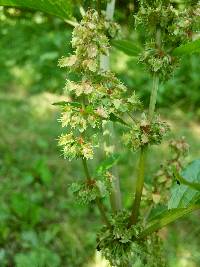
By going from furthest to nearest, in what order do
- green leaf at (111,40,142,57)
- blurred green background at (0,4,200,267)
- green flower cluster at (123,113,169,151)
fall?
blurred green background at (0,4,200,267) < green leaf at (111,40,142,57) < green flower cluster at (123,113,169,151)

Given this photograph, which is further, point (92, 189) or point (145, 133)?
point (92, 189)

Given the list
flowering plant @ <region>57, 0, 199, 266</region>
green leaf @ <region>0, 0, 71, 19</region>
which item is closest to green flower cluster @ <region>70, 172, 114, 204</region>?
flowering plant @ <region>57, 0, 199, 266</region>

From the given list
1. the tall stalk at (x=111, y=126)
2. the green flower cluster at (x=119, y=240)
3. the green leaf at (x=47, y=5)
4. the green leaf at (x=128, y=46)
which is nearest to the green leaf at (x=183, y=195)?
the green flower cluster at (x=119, y=240)

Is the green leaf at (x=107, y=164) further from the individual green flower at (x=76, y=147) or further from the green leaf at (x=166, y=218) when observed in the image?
the green leaf at (x=166, y=218)

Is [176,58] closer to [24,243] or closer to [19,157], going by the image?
[24,243]

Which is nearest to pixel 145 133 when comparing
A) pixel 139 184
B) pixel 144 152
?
pixel 144 152

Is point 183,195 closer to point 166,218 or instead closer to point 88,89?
point 166,218

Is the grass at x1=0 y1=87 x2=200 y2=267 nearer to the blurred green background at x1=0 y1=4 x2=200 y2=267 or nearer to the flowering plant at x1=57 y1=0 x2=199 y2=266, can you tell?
the blurred green background at x1=0 y1=4 x2=200 y2=267
